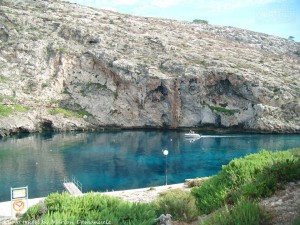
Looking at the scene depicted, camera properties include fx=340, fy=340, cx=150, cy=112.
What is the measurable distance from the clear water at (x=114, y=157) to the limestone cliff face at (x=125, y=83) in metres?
6.81

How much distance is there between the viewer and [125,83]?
91.7 metres

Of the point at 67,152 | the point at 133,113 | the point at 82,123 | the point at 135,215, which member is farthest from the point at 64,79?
the point at 135,215

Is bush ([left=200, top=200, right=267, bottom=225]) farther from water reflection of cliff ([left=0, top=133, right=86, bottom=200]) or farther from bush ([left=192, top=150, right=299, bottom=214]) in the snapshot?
water reflection of cliff ([left=0, top=133, right=86, bottom=200])

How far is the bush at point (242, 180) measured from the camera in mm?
12884

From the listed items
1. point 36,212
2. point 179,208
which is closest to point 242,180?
point 179,208

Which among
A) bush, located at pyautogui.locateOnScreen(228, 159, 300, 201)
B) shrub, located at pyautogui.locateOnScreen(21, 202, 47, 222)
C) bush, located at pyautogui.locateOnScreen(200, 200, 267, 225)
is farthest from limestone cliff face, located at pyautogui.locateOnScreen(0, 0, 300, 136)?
bush, located at pyautogui.locateOnScreen(200, 200, 267, 225)

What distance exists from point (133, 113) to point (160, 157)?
1393 inches

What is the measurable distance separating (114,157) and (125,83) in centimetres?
3776

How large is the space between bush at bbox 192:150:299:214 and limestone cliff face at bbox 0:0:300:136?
69.2 meters

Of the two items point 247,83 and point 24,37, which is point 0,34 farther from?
point 247,83

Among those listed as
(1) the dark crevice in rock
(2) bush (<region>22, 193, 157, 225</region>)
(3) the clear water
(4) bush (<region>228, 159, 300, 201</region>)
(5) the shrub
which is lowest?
(3) the clear water

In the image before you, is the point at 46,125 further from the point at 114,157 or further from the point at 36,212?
the point at 36,212

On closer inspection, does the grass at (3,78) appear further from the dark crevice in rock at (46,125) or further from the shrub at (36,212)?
the shrub at (36,212)

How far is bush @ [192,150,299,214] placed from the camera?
12.9 meters
